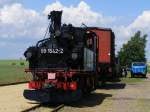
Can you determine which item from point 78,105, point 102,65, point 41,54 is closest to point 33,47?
point 41,54

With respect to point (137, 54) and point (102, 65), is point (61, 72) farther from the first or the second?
point (137, 54)

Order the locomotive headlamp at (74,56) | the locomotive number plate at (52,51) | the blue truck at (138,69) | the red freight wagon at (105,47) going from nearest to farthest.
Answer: the locomotive headlamp at (74,56)
the locomotive number plate at (52,51)
the red freight wagon at (105,47)
the blue truck at (138,69)

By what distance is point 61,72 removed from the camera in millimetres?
20172

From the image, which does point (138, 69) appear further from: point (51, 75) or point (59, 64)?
point (51, 75)

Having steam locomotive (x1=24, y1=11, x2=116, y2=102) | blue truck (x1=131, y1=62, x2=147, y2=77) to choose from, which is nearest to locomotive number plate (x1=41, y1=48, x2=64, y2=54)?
steam locomotive (x1=24, y1=11, x2=116, y2=102)

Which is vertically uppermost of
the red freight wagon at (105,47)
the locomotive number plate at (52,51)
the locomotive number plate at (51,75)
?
the red freight wagon at (105,47)

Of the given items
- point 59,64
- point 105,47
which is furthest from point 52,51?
point 105,47

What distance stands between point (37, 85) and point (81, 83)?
7.08 feet

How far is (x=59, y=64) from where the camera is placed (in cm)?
2105

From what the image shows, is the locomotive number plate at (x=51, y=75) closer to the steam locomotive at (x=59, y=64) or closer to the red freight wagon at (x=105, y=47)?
the steam locomotive at (x=59, y=64)

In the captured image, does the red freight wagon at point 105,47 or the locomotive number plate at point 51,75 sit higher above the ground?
the red freight wagon at point 105,47

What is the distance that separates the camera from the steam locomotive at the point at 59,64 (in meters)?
20.0

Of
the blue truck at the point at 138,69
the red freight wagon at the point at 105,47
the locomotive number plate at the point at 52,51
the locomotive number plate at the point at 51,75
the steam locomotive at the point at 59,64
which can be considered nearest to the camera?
the steam locomotive at the point at 59,64

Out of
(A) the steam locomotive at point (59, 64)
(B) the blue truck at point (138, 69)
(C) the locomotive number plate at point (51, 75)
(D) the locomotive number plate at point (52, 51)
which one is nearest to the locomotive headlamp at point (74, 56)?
(A) the steam locomotive at point (59, 64)
